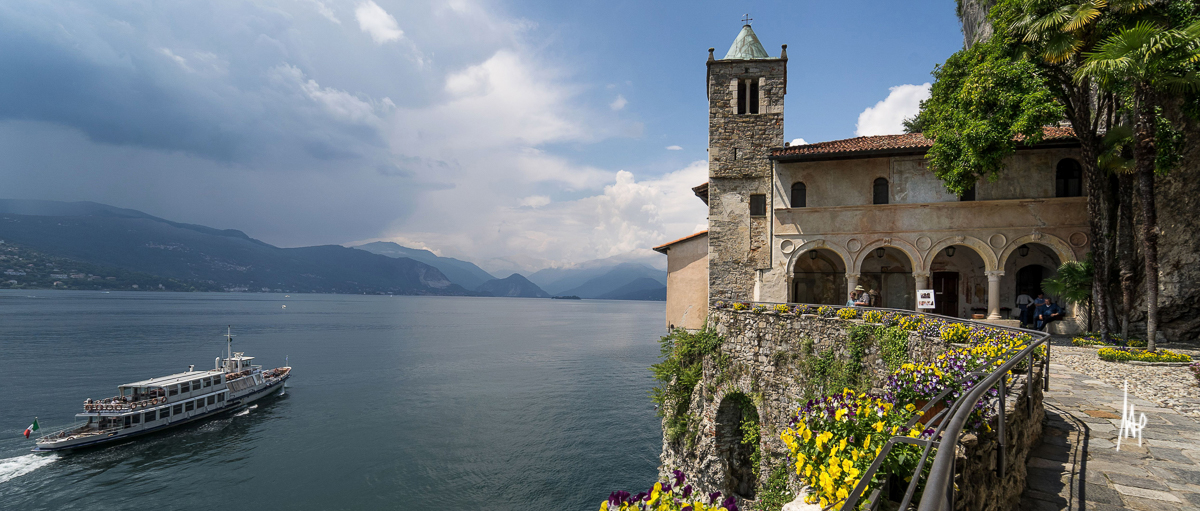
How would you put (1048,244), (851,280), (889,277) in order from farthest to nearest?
(889,277)
(851,280)
(1048,244)

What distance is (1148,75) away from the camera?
38.9 feet

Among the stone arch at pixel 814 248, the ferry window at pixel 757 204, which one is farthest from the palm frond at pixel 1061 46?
the ferry window at pixel 757 204

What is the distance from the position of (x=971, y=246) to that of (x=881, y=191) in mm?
4027

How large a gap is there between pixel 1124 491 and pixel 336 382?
158 feet

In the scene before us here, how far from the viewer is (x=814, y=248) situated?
21719 mm

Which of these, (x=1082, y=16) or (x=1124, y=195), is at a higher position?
(x=1082, y=16)

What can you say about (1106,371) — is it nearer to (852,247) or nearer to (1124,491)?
(1124,491)

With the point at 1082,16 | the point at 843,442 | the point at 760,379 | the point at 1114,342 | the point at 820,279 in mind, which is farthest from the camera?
the point at 820,279

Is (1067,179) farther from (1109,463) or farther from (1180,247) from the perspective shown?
(1109,463)

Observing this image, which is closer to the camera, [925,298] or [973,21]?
[925,298]

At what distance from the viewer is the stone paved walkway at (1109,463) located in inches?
170

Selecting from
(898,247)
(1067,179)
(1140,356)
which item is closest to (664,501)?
(1140,356)

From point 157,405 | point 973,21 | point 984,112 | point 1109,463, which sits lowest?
point 157,405

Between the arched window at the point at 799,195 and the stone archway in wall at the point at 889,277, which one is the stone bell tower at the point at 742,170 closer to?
the arched window at the point at 799,195
